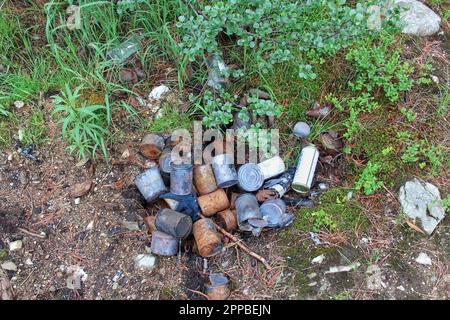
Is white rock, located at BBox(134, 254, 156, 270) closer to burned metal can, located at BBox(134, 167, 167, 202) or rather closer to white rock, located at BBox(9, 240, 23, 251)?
burned metal can, located at BBox(134, 167, 167, 202)

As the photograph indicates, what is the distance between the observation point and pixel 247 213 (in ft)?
8.64

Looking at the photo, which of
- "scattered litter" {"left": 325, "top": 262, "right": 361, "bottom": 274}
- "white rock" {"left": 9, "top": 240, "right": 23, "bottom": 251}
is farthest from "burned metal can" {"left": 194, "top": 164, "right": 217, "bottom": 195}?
"white rock" {"left": 9, "top": 240, "right": 23, "bottom": 251}

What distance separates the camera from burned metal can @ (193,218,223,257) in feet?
8.25

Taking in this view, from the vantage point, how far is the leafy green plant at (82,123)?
8.88ft

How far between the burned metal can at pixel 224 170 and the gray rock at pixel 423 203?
1009mm

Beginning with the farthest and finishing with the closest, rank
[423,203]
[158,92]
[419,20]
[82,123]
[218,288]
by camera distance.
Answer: [419,20]
[158,92]
[82,123]
[423,203]
[218,288]

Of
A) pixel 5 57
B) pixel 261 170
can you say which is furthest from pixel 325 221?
pixel 5 57

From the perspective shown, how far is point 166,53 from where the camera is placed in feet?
10.2

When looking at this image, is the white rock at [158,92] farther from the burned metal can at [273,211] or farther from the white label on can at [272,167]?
the burned metal can at [273,211]

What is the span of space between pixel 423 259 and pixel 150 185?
5.28 feet

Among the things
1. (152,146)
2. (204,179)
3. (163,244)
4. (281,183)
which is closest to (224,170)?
(204,179)

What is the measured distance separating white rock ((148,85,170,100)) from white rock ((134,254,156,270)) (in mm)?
1074

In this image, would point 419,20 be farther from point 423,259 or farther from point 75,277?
point 75,277

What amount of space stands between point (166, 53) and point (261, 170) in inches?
41.8
